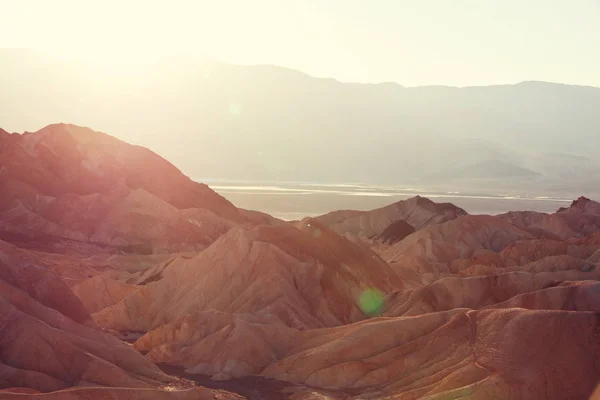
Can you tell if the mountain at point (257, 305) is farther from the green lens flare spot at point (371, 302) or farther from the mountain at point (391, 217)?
the mountain at point (391, 217)

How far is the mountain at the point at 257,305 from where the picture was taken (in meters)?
34.5

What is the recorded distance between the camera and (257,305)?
2133 inches

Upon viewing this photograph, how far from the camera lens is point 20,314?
119ft

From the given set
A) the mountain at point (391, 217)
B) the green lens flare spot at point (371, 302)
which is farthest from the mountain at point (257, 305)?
the mountain at point (391, 217)

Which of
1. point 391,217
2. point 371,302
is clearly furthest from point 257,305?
point 391,217

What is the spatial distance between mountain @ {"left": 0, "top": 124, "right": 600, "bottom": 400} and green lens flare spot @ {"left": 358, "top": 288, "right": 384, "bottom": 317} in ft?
0.52

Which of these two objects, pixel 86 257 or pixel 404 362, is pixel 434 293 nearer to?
pixel 404 362

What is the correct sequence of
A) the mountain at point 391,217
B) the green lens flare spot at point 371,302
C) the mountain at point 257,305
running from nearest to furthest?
the mountain at point 257,305 < the green lens flare spot at point 371,302 < the mountain at point 391,217

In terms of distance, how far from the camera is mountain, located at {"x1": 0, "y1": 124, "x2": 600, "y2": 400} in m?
34.5

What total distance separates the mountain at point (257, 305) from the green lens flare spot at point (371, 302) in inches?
6.2

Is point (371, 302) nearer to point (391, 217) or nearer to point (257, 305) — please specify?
point (257, 305)

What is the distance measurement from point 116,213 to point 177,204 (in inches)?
598

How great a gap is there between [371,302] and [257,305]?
9.98 m

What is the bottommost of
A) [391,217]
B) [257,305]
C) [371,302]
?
[371,302]
